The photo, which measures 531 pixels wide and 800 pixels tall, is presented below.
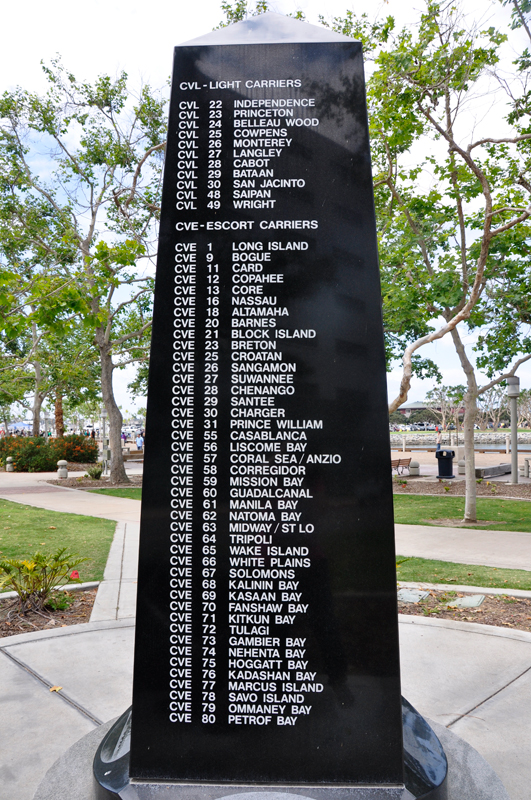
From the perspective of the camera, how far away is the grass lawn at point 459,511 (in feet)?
38.8

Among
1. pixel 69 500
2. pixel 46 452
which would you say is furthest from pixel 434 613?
pixel 46 452

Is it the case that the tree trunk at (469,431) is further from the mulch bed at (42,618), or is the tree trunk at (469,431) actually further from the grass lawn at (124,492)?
the grass lawn at (124,492)

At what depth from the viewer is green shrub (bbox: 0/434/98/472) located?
2802 cm

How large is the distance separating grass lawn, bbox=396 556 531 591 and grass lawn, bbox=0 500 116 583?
405 centimetres

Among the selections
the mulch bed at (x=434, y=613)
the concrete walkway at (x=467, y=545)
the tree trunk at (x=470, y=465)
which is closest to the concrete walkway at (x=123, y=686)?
the mulch bed at (x=434, y=613)

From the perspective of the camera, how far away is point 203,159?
2.74 m

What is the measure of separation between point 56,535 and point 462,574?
6.97 m

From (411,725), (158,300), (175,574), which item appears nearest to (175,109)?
(158,300)

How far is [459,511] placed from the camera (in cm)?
1354

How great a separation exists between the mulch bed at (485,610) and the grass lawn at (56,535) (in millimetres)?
3902

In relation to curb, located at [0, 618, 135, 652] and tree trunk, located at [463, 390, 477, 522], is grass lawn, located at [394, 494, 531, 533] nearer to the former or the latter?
tree trunk, located at [463, 390, 477, 522]

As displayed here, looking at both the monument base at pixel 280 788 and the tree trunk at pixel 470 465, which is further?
the tree trunk at pixel 470 465

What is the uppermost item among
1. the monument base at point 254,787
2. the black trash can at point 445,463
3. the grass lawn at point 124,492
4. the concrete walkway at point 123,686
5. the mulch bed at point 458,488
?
the black trash can at point 445,463

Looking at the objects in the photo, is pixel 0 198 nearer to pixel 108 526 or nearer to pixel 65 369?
pixel 65 369
